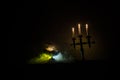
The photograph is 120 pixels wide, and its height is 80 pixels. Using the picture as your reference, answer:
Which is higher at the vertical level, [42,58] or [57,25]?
[57,25]

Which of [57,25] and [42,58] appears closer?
[42,58]

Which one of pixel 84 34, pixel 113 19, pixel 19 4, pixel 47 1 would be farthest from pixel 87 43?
pixel 19 4

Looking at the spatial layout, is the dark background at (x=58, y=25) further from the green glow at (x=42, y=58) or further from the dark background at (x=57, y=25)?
the green glow at (x=42, y=58)

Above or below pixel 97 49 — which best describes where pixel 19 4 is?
above

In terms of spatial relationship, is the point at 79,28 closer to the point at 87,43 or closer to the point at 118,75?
the point at 87,43

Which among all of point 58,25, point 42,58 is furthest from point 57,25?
point 42,58

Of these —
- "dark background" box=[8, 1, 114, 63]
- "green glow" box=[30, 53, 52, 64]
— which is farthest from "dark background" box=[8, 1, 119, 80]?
"green glow" box=[30, 53, 52, 64]

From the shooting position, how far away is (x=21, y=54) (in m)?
2.52

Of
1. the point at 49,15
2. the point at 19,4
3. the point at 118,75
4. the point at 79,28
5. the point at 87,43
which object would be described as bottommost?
the point at 118,75

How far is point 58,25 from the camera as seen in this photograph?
100 inches

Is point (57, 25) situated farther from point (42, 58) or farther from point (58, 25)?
point (42, 58)

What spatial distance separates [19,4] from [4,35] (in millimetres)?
426

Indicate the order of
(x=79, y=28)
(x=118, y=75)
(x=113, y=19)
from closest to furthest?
(x=118, y=75), (x=79, y=28), (x=113, y=19)

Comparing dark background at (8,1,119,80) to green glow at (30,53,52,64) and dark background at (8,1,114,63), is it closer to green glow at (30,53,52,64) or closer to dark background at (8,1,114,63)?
dark background at (8,1,114,63)
